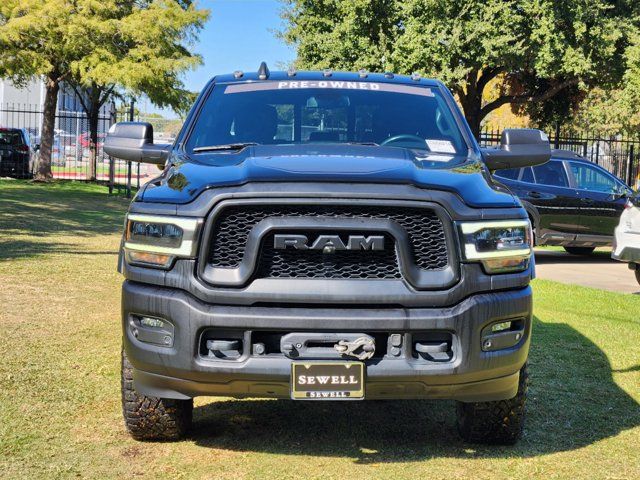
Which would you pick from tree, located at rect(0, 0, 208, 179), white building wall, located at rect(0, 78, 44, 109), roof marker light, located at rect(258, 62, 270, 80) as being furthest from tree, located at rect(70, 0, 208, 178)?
white building wall, located at rect(0, 78, 44, 109)

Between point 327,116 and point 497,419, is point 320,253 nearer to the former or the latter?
point 497,419

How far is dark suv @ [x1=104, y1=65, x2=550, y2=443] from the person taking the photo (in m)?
3.93

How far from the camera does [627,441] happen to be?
193 inches

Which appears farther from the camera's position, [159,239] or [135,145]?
[135,145]

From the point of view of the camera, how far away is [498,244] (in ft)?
13.5

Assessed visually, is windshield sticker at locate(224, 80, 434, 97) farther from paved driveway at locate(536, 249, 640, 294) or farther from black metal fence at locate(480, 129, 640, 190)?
black metal fence at locate(480, 129, 640, 190)

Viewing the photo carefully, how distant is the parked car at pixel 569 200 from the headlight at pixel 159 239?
1131 cm

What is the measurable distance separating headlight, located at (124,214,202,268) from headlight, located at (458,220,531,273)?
1.19 meters

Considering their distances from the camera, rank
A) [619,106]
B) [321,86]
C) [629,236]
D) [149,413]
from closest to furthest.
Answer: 1. [149,413]
2. [321,86]
3. [629,236]
4. [619,106]

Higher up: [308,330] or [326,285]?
[326,285]

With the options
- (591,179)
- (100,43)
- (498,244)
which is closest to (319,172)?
(498,244)

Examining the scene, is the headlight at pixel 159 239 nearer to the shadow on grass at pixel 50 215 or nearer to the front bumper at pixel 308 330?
the front bumper at pixel 308 330

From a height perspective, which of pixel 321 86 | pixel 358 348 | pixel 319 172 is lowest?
pixel 358 348

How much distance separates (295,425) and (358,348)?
1.31 m
